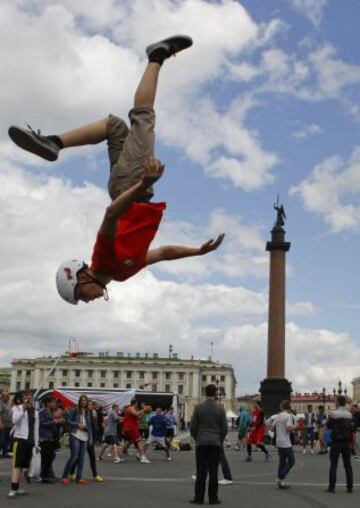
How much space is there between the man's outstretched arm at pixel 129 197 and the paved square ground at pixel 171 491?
6.08 meters

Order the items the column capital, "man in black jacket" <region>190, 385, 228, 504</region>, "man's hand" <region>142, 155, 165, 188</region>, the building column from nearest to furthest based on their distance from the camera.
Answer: "man's hand" <region>142, 155, 165, 188</region> → "man in black jacket" <region>190, 385, 228, 504</region> → the building column → the column capital

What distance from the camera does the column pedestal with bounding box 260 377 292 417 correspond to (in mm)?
41219

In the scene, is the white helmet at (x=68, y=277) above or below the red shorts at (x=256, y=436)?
above

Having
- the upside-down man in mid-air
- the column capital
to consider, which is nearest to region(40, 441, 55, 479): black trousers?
the upside-down man in mid-air

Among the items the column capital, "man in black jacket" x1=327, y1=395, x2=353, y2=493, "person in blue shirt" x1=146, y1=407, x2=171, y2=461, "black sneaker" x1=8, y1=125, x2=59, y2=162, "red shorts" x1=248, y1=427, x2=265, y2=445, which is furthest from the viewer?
the column capital

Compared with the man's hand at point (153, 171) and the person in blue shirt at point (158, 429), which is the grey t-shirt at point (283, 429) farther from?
the man's hand at point (153, 171)

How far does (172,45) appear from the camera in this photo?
608cm

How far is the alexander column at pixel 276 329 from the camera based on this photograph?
4153cm

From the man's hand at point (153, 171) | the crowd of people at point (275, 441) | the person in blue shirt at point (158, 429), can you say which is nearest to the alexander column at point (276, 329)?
the person in blue shirt at point (158, 429)

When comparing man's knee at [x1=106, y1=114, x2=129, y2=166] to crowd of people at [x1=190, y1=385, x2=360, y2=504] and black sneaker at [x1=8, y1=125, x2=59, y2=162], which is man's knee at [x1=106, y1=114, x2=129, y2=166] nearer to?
black sneaker at [x1=8, y1=125, x2=59, y2=162]

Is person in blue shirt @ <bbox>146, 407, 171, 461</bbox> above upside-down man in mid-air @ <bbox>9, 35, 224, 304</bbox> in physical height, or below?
below

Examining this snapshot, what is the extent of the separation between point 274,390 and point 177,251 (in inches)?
1432

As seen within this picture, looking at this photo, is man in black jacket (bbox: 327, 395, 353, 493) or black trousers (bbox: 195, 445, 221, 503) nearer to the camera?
black trousers (bbox: 195, 445, 221, 503)

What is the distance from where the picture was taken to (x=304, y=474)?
16750 mm
